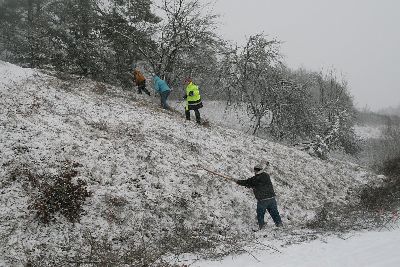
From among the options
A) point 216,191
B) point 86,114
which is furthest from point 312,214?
point 86,114

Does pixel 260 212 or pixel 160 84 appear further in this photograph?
pixel 160 84

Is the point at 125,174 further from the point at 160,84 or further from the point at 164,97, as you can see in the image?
the point at 164,97

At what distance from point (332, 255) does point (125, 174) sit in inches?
218

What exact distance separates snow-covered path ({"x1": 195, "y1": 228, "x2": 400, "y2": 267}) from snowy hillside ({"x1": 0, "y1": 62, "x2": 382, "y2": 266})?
4.68 feet

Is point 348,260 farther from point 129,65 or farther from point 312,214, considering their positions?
point 129,65

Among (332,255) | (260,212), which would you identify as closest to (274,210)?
(260,212)

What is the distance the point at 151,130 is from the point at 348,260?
8.16 metres

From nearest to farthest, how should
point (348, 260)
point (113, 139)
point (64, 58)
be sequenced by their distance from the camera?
point (348, 260) → point (113, 139) → point (64, 58)

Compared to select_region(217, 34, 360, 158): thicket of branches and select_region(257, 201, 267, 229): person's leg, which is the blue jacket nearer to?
select_region(217, 34, 360, 158): thicket of branches

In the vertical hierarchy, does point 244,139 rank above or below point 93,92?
below

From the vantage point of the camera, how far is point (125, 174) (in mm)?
10523

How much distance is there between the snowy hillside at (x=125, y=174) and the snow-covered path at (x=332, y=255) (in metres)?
1.43

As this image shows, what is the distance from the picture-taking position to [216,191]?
11375 millimetres

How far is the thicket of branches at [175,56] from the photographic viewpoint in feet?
65.2
